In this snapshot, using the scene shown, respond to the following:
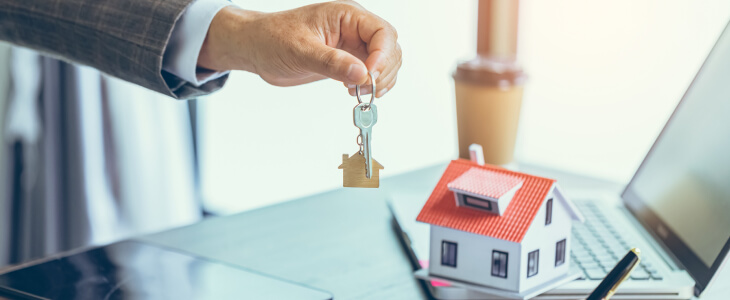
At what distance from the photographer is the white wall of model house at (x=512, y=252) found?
27.1 inches

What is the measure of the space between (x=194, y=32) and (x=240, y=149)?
1476 millimetres

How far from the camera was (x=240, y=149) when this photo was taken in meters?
2.25

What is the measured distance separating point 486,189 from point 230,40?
0.33 metres

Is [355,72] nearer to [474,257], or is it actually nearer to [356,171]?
[356,171]

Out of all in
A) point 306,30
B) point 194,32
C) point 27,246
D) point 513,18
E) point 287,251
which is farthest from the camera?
point 27,246

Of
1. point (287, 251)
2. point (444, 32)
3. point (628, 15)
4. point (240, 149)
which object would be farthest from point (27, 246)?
point (628, 15)

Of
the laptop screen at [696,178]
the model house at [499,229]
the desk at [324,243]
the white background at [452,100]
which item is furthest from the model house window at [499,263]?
the white background at [452,100]

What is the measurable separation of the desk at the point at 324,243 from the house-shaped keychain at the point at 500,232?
0.08m

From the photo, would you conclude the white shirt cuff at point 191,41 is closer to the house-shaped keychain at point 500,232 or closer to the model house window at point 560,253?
the house-shaped keychain at point 500,232

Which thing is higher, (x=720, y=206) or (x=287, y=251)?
(x=720, y=206)

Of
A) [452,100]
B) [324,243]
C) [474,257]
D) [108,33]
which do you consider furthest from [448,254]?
[452,100]

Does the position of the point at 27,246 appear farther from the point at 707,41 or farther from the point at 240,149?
the point at 707,41

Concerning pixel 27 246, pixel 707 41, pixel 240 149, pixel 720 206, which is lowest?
pixel 27 246

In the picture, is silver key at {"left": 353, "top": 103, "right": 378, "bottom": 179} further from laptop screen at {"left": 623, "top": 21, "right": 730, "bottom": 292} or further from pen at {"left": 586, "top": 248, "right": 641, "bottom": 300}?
laptop screen at {"left": 623, "top": 21, "right": 730, "bottom": 292}
